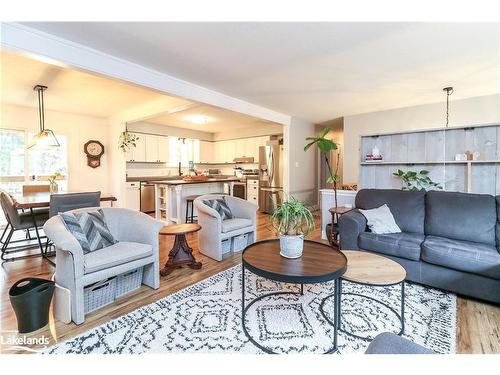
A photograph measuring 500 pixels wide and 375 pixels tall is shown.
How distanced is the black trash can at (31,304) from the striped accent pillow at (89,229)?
39 cm

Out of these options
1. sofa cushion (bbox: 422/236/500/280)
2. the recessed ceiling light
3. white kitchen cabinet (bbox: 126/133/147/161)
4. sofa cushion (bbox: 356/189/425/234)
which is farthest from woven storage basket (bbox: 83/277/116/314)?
white kitchen cabinet (bbox: 126/133/147/161)

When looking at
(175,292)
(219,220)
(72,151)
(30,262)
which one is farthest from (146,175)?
(175,292)

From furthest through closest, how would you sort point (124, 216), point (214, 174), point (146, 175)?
point (214, 174) < point (146, 175) < point (124, 216)

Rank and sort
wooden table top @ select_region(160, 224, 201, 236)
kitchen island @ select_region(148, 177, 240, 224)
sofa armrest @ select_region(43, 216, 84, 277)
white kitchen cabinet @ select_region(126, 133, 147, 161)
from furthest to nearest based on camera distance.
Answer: white kitchen cabinet @ select_region(126, 133, 147, 161) → kitchen island @ select_region(148, 177, 240, 224) → wooden table top @ select_region(160, 224, 201, 236) → sofa armrest @ select_region(43, 216, 84, 277)

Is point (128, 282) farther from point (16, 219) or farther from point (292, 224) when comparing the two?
point (16, 219)

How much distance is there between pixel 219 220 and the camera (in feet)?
10.2

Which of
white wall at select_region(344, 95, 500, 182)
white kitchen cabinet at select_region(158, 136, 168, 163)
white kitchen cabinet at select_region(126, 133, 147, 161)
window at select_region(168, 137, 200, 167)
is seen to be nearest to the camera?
white wall at select_region(344, 95, 500, 182)

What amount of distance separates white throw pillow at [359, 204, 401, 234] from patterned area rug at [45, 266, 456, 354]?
2.09 ft

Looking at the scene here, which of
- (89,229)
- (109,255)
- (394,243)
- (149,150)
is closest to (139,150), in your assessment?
(149,150)

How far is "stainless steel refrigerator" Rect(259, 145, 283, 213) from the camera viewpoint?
249 inches

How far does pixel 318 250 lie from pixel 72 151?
19.9 feet

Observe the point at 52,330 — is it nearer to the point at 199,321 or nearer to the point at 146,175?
the point at 199,321

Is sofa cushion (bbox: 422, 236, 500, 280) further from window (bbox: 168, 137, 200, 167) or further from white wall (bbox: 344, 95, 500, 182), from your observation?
window (bbox: 168, 137, 200, 167)

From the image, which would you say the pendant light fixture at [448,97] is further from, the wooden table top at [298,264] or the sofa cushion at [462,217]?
the wooden table top at [298,264]
